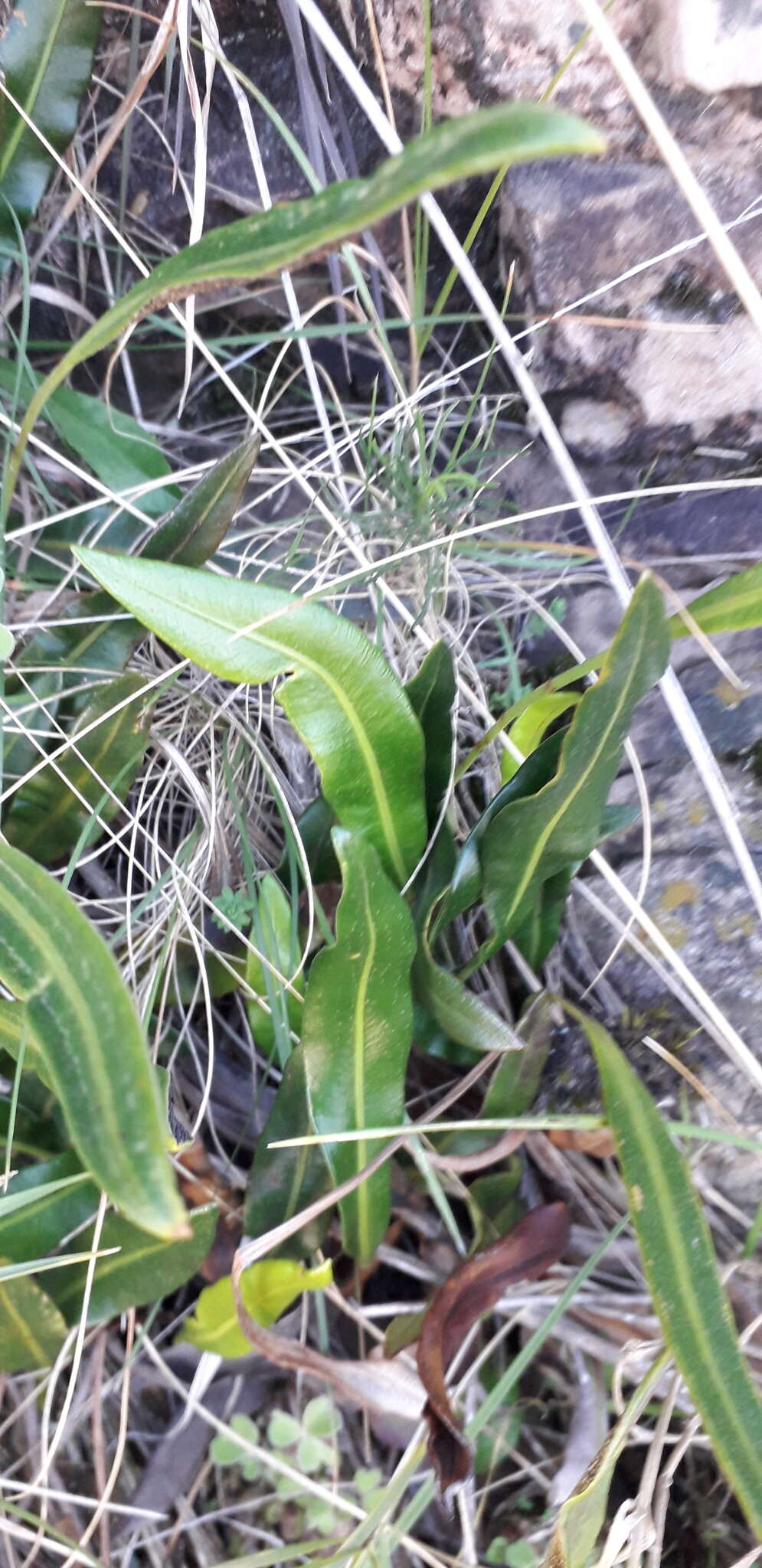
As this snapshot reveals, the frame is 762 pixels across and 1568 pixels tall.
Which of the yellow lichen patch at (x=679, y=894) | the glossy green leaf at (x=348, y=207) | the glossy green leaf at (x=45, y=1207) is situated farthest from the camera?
the yellow lichen patch at (x=679, y=894)

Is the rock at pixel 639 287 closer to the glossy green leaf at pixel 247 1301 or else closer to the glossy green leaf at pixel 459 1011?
the glossy green leaf at pixel 459 1011

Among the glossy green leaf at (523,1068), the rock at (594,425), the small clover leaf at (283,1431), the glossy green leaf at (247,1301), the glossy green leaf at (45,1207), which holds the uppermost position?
the rock at (594,425)

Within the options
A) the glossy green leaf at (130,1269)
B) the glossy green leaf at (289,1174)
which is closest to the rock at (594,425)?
the glossy green leaf at (289,1174)

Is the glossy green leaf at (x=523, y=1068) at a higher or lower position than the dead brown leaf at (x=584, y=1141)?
higher

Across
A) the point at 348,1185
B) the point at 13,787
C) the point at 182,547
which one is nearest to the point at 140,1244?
the point at 348,1185

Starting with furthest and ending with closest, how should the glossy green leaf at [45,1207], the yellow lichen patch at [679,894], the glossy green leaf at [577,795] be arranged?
the yellow lichen patch at [679,894], the glossy green leaf at [45,1207], the glossy green leaf at [577,795]

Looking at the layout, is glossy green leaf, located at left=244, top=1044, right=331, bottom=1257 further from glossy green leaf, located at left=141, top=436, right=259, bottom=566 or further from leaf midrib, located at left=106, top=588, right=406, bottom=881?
glossy green leaf, located at left=141, top=436, right=259, bottom=566

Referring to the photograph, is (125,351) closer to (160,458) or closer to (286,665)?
(160,458)
